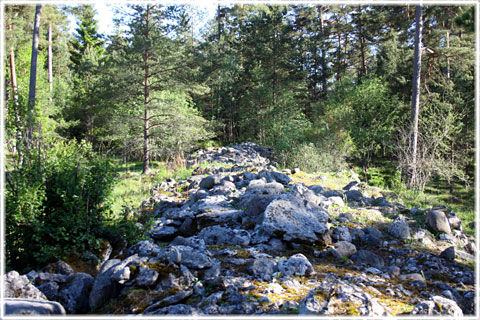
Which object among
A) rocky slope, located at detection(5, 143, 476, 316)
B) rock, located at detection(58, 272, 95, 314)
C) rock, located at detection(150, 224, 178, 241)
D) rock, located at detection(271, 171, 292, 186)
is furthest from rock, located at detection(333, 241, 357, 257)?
rock, located at detection(271, 171, 292, 186)

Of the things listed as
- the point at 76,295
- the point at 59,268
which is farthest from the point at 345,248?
the point at 59,268

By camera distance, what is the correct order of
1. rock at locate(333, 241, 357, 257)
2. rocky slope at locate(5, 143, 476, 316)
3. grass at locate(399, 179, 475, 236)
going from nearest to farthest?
rocky slope at locate(5, 143, 476, 316) → rock at locate(333, 241, 357, 257) → grass at locate(399, 179, 475, 236)

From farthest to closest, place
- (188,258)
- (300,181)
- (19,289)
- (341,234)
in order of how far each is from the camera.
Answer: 1. (300,181)
2. (341,234)
3. (188,258)
4. (19,289)

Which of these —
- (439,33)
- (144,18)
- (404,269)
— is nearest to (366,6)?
(439,33)

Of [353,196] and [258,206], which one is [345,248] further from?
[353,196]

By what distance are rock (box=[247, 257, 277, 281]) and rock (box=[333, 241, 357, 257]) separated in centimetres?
119

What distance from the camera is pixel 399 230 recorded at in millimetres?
4637

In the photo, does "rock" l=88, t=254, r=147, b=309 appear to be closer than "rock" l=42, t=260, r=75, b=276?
Yes

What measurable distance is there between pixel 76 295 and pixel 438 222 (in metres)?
5.30

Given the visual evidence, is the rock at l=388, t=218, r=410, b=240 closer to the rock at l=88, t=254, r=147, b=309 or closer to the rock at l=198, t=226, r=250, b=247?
the rock at l=198, t=226, r=250, b=247

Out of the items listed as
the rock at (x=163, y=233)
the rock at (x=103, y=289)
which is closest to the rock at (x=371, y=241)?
the rock at (x=163, y=233)

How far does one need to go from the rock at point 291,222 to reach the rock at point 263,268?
0.81m

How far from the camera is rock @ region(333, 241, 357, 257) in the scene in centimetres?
378

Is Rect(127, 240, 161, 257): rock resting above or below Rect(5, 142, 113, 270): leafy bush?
below
